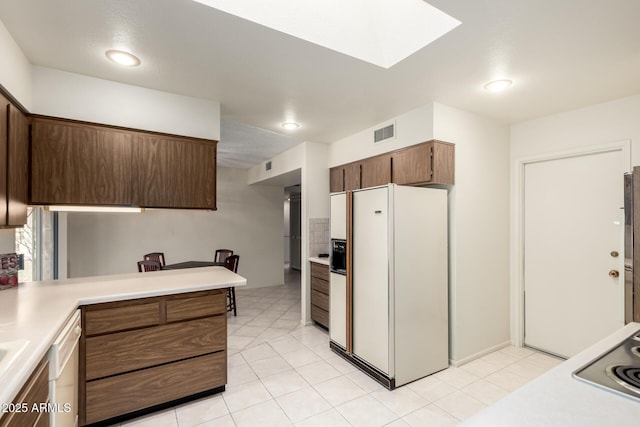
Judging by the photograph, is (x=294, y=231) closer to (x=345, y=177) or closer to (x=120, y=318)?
(x=345, y=177)

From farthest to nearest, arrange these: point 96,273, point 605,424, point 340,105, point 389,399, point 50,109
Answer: point 96,273 < point 340,105 < point 389,399 < point 50,109 < point 605,424

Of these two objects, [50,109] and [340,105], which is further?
[340,105]

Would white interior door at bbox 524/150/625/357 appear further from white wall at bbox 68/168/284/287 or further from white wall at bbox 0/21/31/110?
white wall at bbox 68/168/284/287

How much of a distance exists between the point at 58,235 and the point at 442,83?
4.78m

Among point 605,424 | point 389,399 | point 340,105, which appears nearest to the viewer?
point 605,424

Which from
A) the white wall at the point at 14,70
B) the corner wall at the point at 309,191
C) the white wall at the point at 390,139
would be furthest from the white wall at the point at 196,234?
the white wall at the point at 14,70

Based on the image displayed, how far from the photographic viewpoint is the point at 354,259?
3.07 meters

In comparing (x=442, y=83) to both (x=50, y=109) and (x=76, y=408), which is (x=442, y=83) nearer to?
(x=50, y=109)

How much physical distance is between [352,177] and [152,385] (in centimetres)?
295

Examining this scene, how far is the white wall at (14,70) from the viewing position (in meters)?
1.79

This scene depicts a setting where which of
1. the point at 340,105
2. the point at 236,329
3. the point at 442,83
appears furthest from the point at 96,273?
the point at 442,83

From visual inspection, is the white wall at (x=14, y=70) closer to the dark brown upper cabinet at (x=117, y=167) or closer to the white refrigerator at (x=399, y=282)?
the dark brown upper cabinet at (x=117, y=167)

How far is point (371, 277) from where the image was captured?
2850 mm

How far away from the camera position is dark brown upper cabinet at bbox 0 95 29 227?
1.82 meters
